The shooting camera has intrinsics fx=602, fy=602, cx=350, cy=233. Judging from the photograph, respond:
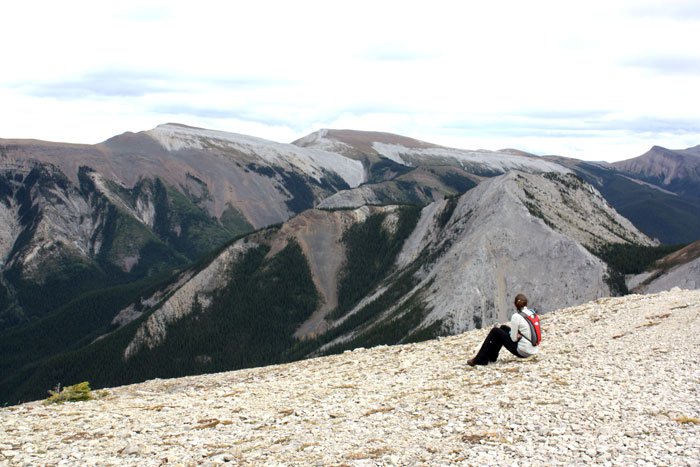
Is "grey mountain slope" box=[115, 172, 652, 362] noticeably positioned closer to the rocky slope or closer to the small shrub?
the rocky slope

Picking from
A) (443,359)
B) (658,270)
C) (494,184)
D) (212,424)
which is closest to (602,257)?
(658,270)

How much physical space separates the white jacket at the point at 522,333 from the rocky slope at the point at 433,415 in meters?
0.70

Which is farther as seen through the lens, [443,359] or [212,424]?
[443,359]

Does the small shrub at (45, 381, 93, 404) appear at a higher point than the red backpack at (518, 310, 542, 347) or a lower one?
lower

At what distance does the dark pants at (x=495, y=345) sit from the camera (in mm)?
27453

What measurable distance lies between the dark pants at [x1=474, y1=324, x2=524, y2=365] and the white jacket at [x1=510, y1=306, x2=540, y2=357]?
23cm

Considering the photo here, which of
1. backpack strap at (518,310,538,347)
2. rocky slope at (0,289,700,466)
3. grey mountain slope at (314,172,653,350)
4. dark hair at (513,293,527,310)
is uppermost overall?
dark hair at (513,293,527,310)

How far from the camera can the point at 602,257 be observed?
160750mm

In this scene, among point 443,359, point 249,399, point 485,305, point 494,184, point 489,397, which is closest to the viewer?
point 489,397

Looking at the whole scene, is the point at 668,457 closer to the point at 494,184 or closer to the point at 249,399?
the point at 249,399

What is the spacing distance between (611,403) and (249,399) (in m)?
15.2

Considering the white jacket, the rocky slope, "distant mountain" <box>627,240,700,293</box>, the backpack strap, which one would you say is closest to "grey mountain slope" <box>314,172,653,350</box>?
"distant mountain" <box>627,240,700,293</box>

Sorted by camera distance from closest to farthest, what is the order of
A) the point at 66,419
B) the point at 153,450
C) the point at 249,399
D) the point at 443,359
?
the point at 153,450 < the point at 66,419 < the point at 249,399 < the point at 443,359

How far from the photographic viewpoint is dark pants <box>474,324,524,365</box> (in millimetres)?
27453
